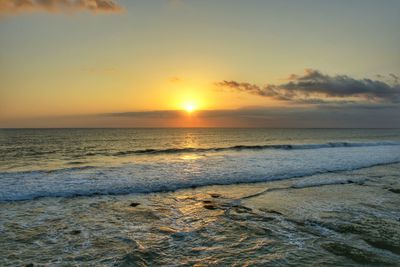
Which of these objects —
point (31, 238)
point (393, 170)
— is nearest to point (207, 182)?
point (31, 238)

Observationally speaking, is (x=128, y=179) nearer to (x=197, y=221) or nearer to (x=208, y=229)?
(x=197, y=221)

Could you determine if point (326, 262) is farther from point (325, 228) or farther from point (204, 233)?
point (204, 233)

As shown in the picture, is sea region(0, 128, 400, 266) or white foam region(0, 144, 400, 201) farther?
white foam region(0, 144, 400, 201)

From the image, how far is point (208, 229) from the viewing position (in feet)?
27.9

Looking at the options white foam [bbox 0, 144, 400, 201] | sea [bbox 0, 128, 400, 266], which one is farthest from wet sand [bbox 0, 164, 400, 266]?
white foam [bbox 0, 144, 400, 201]

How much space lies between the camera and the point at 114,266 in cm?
621

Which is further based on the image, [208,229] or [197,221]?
[197,221]

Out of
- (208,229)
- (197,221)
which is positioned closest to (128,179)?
(197,221)

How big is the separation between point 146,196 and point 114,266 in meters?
6.55

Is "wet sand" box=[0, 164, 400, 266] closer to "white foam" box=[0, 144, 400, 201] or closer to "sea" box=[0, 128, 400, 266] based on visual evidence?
"sea" box=[0, 128, 400, 266]

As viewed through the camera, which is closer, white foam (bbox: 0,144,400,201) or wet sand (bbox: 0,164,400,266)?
wet sand (bbox: 0,164,400,266)

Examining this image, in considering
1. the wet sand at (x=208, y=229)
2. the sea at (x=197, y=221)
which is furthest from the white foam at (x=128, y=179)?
the wet sand at (x=208, y=229)

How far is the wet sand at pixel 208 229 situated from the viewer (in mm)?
6582

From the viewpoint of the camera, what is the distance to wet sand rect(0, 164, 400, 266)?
6582mm
